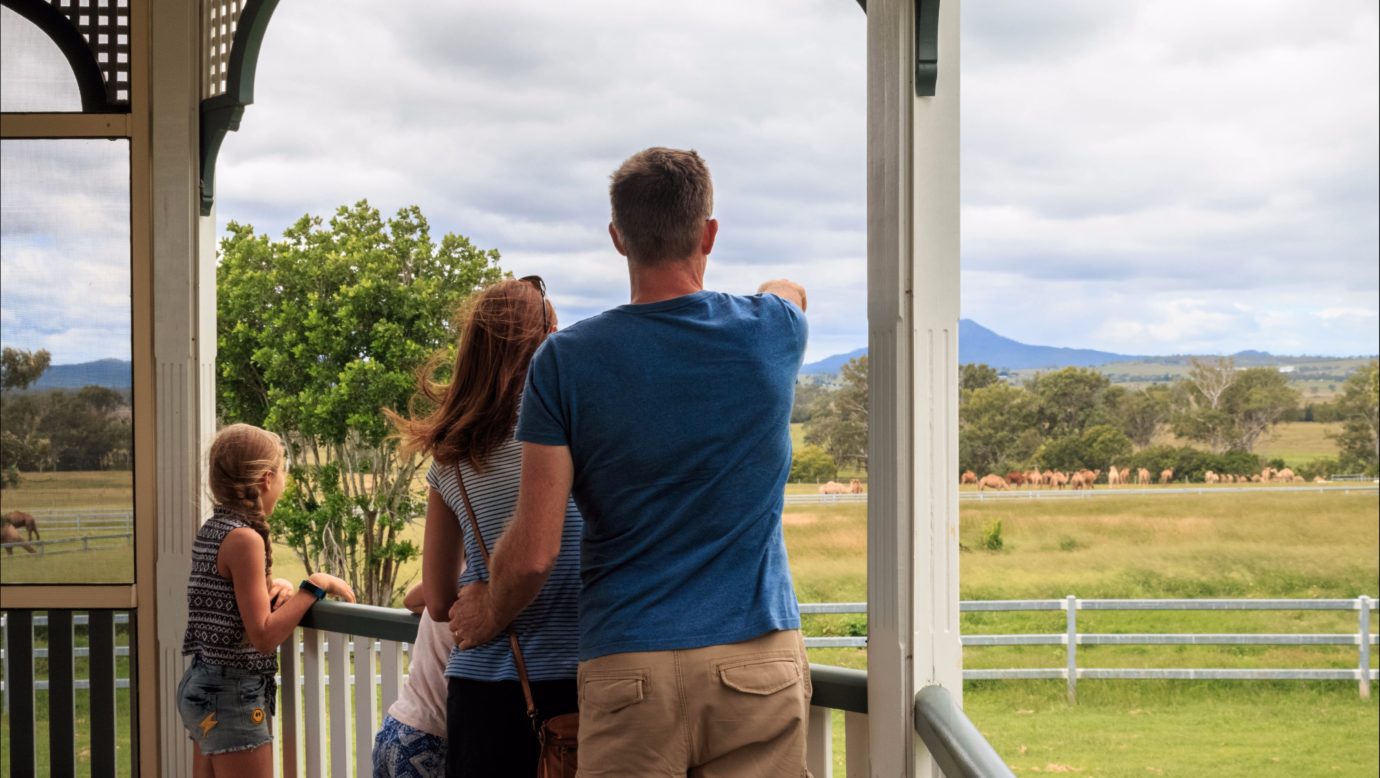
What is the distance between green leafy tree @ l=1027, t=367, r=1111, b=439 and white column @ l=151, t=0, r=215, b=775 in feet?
47.2

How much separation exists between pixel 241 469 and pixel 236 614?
0.89 feet

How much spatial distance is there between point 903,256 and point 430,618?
0.86m

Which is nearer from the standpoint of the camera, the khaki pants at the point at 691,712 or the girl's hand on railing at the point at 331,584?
the khaki pants at the point at 691,712

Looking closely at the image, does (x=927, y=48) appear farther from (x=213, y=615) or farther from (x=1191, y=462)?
(x=1191, y=462)

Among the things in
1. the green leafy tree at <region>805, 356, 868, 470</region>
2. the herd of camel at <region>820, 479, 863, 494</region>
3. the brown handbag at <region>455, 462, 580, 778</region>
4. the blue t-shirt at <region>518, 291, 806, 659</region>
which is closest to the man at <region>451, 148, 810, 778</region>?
the blue t-shirt at <region>518, 291, 806, 659</region>

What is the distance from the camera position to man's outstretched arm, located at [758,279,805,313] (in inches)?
60.6

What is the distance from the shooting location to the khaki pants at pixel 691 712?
1273 mm

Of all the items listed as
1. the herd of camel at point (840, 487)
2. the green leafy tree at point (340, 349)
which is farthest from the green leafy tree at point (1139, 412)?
the green leafy tree at point (340, 349)

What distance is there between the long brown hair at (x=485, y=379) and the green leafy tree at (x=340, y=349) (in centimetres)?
787

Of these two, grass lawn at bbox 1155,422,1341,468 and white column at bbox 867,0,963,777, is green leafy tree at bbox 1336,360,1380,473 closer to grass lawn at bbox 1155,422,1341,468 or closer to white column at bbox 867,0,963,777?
grass lawn at bbox 1155,422,1341,468

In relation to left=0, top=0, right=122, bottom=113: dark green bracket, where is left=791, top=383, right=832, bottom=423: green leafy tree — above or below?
below

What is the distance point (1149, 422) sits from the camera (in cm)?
1578

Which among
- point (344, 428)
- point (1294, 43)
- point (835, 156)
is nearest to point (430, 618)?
point (344, 428)

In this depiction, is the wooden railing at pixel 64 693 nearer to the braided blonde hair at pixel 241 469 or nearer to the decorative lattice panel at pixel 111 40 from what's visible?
the braided blonde hair at pixel 241 469
